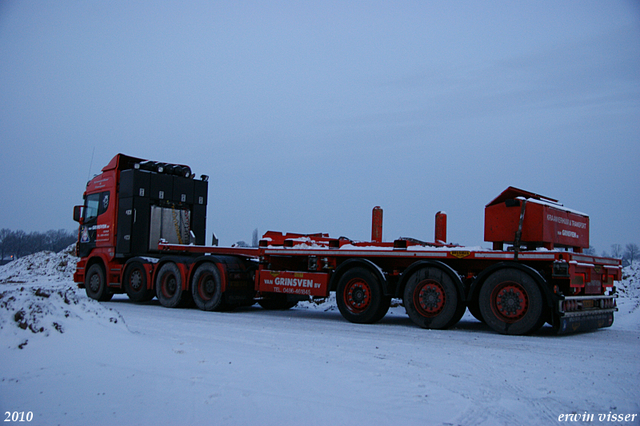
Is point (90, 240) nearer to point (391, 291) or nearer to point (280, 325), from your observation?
point (280, 325)

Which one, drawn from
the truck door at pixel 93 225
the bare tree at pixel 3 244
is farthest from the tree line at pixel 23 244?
the truck door at pixel 93 225

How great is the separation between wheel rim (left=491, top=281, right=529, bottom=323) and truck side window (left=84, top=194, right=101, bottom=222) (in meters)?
11.9

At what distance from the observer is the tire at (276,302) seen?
46.4ft

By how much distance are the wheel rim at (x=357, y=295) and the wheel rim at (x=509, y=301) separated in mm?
2473

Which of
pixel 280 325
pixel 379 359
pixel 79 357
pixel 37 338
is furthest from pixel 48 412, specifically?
pixel 280 325

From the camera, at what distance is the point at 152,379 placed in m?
4.90

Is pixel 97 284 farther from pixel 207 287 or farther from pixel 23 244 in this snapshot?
pixel 23 244

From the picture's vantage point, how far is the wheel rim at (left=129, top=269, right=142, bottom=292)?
14.7 metres

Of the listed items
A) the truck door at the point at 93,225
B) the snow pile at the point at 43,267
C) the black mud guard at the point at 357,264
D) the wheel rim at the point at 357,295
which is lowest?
the snow pile at the point at 43,267

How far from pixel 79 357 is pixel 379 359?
3323 millimetres

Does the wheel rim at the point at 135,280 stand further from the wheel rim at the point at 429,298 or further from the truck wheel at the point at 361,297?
the wheel rim at the point at 429,298
